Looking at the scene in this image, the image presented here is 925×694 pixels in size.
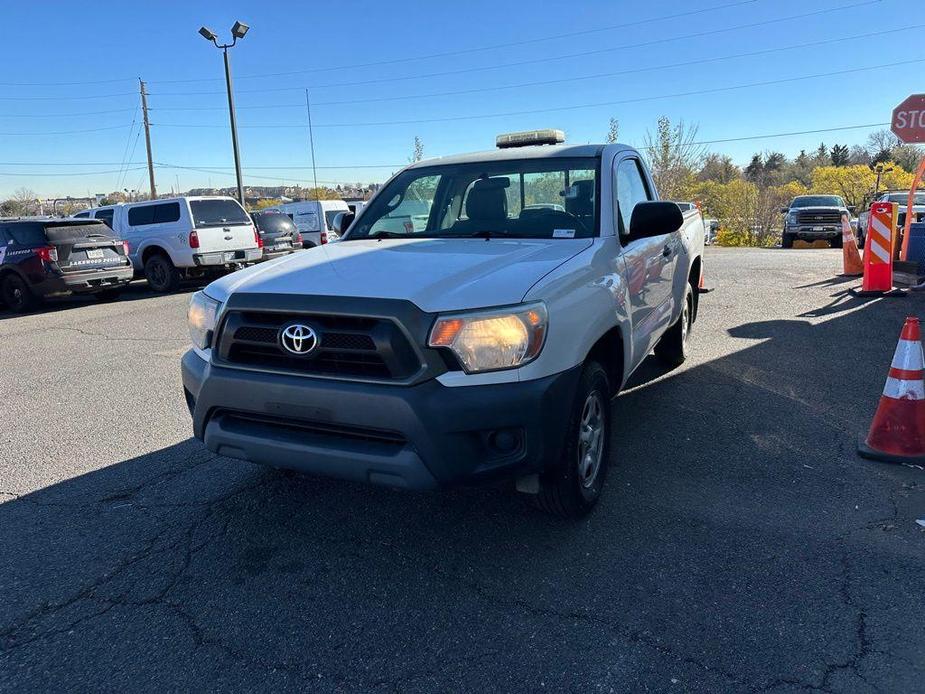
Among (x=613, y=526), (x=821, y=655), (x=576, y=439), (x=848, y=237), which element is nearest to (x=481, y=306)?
(x=576, y=439)

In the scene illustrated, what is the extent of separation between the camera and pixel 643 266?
4.09m

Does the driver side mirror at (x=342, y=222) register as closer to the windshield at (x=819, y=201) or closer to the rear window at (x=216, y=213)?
the rear window at (x=216, y=213)

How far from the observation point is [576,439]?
2936mm

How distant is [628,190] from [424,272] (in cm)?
209

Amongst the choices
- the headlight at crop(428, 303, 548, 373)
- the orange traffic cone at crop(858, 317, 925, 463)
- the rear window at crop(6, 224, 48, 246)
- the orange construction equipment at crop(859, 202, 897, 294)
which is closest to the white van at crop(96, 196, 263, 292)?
the rear window at crop(6, 224, 48, 246)

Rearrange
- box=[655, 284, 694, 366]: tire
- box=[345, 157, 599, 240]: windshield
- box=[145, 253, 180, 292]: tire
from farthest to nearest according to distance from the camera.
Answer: box=[145, 253, 180, 292]: tire < box=[655, 284, 694, 366]: tire < box=[345, 157, 599, 240]: windshield

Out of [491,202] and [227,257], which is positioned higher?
[491,202]

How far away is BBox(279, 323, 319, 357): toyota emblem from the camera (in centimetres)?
270

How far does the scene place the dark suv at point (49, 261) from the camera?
37.3ft

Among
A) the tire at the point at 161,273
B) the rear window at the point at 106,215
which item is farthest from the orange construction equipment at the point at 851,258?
the rear window at the point at 106,215

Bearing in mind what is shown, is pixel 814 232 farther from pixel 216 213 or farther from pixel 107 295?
pixel 107 295

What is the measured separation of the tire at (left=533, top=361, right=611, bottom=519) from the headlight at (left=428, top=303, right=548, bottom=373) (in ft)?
1.32

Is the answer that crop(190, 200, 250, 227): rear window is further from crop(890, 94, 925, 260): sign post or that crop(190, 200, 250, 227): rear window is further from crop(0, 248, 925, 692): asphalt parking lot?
crop(890, 94, 925, 260): sign post

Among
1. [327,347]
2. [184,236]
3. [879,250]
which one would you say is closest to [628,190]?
[327,347]
